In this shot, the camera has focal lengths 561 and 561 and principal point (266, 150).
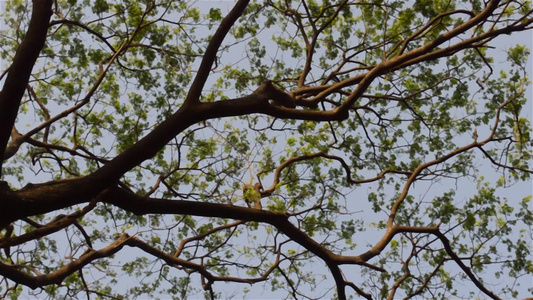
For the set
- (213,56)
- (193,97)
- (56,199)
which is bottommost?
(56,199)

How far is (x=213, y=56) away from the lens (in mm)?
5445

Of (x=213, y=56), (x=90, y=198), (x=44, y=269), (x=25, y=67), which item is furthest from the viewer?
(x=44, y=269)

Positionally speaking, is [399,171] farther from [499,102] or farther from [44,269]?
[44,269]

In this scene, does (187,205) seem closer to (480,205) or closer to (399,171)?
(399,171)

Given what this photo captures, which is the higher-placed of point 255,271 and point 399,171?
point 399,171

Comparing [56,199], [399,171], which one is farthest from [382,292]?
[56,199]

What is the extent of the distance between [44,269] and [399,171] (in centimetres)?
550

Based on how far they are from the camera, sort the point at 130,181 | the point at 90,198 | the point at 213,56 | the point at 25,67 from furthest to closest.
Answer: the point at 130,181, the point at 213,56, the point at 90,198, the point at 25,67

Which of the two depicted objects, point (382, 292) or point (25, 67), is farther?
point (382, 292)

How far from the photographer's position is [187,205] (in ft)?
17.6

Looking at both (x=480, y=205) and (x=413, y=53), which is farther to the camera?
(x=480, y=205)

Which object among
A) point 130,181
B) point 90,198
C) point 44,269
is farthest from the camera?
point 130,181

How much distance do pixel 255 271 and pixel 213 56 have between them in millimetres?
4674

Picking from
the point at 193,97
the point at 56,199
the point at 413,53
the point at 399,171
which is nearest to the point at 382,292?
the point at 399,171
